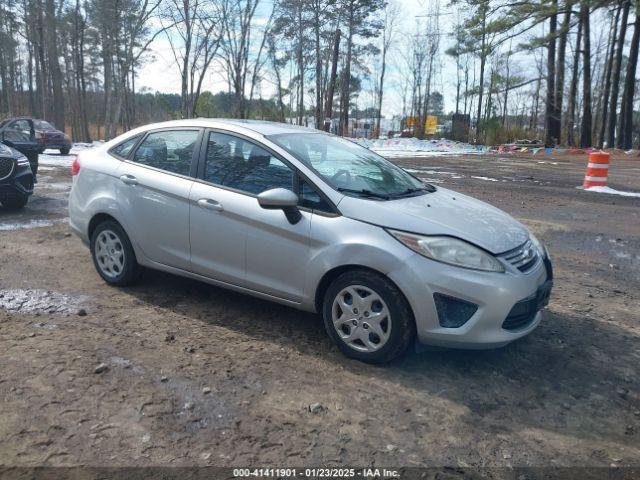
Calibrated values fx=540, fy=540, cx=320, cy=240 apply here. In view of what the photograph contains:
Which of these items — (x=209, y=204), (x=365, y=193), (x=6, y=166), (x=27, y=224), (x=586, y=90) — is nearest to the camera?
(x=365, y=193)

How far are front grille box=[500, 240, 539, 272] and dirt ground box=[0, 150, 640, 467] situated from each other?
0.67 m

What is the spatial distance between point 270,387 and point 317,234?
1.06 m

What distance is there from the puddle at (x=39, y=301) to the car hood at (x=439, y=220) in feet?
8.17

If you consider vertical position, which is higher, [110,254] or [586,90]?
[586,90]

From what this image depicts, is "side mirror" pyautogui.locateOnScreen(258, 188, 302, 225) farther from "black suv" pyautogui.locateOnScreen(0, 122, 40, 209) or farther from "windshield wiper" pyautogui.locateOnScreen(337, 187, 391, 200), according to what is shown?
"black suv" pyautogui.locateOnScreen(0, 122, 40, 209)

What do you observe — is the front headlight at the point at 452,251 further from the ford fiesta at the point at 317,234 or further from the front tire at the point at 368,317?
the front tire at the point at 368,317

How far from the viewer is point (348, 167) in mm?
4281

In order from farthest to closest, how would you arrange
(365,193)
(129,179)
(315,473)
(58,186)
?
(58,186)
(129,179)
(365,193)
(315,473)

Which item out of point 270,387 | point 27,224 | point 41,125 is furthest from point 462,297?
point 41,125

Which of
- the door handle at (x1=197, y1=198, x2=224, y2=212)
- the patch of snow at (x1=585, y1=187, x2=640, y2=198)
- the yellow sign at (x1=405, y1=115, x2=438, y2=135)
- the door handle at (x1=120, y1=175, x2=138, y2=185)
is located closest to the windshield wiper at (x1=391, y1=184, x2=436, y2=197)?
the door handle at (x1=197, y1=198, x2=224, y2=212)

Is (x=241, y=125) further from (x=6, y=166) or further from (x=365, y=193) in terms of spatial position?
(x=6, y=166)

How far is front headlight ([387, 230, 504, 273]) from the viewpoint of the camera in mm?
3393

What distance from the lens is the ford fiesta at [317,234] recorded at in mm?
3387

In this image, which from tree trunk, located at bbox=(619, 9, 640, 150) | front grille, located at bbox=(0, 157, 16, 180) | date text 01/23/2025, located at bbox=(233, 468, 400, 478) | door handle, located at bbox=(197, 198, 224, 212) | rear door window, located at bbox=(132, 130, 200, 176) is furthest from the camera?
tree trunk, located at bbox=(619, 9, 640, 150)
